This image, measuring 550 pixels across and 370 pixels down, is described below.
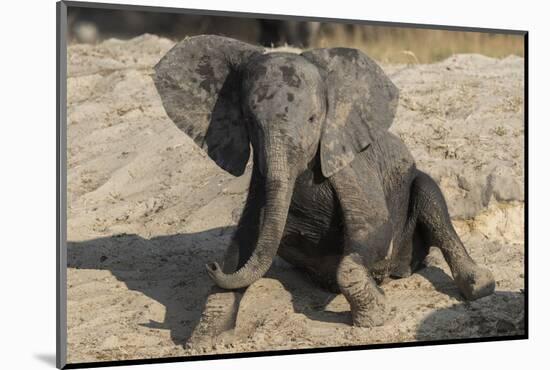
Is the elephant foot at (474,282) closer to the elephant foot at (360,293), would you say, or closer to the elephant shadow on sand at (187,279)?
the elephant shadow on sand at (187,279)

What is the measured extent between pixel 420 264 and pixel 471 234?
1.11 metres

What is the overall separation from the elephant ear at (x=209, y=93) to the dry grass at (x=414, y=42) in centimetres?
171

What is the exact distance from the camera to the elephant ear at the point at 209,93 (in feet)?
23.8

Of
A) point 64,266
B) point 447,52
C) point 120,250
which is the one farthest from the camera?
point 447,52

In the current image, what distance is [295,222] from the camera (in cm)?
734

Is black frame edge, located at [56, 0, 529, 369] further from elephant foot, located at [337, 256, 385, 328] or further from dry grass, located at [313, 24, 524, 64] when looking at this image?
dry grass, located at [313, 24, 524, 64]

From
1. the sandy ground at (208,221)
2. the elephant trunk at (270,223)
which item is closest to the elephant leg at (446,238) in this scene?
the sandy ground at (208,221)

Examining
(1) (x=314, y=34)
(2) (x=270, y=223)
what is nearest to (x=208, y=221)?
(1) (x=314, y=34)

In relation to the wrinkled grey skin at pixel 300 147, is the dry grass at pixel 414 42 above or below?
above

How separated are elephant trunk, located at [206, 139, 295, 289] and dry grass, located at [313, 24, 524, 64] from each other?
228cm

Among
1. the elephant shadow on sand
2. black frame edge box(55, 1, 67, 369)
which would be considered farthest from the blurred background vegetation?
black frame edge box(55, 1, 67, 369)

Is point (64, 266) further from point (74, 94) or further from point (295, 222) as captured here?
point (74, 94)

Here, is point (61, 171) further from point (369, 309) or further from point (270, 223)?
point (369, 309)

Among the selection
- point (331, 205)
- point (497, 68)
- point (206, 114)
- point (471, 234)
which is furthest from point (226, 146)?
point (497, 68)
